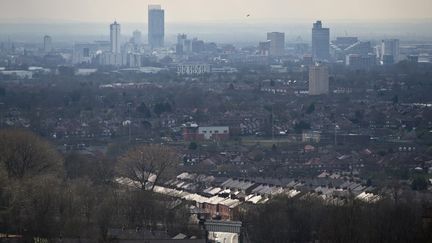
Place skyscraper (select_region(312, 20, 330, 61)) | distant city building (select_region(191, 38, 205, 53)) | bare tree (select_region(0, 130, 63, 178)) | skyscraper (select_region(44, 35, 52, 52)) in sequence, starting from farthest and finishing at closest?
skyscraper (select_region(44, 35, 52, 52)) < distant city building (select_region(191, 38, 205, 53)) < skyscraper (select_region(312, 20, 330, 61)) < bare tree (select_region(0, 130, 63, 178))

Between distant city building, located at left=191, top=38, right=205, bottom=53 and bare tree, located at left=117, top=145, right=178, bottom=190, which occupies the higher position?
bare tree, located at left=117, top=145, right=178, bottom=190

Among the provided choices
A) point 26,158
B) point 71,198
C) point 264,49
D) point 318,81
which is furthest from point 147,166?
point 264,49

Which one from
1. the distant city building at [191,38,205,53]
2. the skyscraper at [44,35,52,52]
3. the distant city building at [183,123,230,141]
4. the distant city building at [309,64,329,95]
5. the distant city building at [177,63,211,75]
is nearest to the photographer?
the distant city building at [183,123,230,141]

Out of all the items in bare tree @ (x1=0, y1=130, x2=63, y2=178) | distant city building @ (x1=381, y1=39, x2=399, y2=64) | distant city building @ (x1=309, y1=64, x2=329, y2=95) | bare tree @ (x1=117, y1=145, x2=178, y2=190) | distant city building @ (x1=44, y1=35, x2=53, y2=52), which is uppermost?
bare tree @ (x1=0, y1=130, x2=63, y2=178)

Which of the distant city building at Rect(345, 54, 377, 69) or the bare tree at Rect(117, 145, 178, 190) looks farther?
the distant city building at Rect(345, 54, 377, 69)

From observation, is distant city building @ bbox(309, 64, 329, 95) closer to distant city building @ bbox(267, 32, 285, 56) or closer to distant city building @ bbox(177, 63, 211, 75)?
distant city building @ bbox(177, 63, 211, 75)

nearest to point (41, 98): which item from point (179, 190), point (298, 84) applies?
point (298, 84)

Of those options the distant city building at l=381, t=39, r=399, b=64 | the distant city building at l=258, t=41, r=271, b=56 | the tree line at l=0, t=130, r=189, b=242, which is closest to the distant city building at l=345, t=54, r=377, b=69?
the distant city building at l=381, t=39, r=399, b=64
